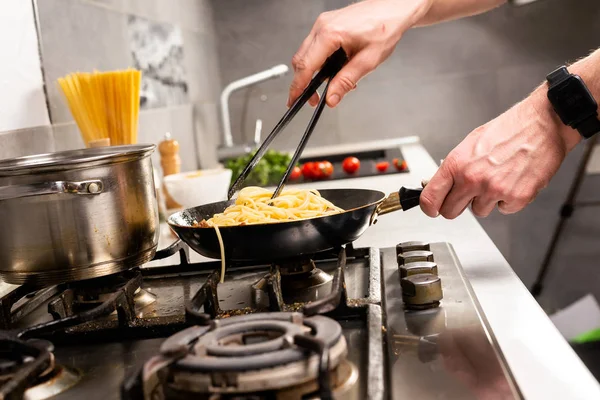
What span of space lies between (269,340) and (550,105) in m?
0.71

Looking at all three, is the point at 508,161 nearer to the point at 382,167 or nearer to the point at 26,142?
the point at 26,142

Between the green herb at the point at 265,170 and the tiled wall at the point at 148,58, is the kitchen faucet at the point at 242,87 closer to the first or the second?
the tiled wall at the point at 148,58

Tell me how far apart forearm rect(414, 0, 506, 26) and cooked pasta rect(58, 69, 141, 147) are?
751 mm

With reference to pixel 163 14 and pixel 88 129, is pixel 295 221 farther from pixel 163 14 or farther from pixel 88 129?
pixel 163 14

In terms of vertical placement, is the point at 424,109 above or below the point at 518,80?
below

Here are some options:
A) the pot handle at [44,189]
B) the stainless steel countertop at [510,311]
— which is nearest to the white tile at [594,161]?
the stainless steel countertop at [510,311]

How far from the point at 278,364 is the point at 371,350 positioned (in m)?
0.14

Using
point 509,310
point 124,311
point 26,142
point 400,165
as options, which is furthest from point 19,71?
point 400,165

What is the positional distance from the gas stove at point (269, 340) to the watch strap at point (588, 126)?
30cm

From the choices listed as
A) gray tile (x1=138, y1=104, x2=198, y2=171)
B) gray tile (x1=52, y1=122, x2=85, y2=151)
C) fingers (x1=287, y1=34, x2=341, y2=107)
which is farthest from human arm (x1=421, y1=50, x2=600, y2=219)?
gray tile (x1=138, y1=104, x2=198, y2=171)

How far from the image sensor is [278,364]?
62 cm

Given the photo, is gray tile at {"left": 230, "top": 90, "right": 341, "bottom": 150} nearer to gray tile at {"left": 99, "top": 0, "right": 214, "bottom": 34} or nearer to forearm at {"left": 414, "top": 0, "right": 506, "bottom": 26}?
gray tile at {"left": 99, "top": 0, "right": 214, "bottom": 34}

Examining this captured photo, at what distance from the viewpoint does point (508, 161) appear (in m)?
1.16

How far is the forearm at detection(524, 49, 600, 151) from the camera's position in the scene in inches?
43.9
